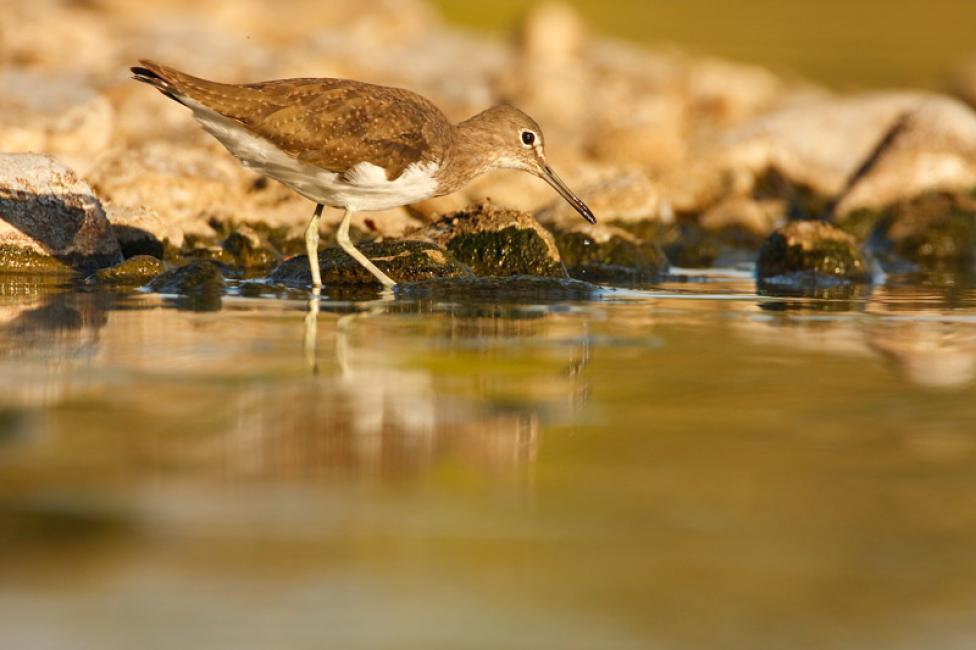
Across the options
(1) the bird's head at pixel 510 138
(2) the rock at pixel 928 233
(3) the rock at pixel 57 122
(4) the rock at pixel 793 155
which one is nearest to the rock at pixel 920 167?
(2) the rock at pixel 928 233

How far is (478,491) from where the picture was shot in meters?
5.27

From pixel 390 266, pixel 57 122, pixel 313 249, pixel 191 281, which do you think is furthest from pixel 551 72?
pixel 191 281

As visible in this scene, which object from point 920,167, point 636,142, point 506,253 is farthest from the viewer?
point 636,142

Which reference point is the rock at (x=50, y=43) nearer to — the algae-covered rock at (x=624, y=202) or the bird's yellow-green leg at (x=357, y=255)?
the algae-covered rock at (x=624, y=202)

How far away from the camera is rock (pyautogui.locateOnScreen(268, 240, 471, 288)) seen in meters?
12.8

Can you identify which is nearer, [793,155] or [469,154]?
[469,154]

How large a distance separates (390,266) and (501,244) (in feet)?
4.50

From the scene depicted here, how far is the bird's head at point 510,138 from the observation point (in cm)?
1301

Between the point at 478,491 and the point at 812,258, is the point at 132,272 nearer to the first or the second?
the point at 812,258

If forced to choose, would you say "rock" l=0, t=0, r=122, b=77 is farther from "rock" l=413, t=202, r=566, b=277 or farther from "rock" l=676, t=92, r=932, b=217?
"rock" l=413, t=202, r=566, b=277

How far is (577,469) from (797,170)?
58.8 ft

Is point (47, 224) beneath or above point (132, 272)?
above

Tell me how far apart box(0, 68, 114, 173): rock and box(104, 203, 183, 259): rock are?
6.82 ft

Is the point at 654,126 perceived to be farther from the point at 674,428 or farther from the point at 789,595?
the point at 789,595
